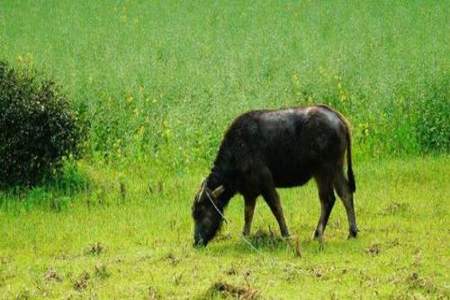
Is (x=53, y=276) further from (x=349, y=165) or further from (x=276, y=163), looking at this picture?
(x=349, y=165)

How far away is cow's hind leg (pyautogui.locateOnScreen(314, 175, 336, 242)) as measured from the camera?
1218 cm

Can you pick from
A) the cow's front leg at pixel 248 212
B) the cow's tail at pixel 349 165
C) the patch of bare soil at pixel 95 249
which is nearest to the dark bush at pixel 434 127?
the cow's tail at pixel 349 165

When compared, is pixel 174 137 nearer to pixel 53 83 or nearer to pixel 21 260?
pixel 53 83

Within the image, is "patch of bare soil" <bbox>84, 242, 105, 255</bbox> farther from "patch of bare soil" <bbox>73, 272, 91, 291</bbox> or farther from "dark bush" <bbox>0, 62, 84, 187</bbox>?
"dark bush" <bbox>0, 62, 84, 187</bbox>

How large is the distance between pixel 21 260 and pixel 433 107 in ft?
27.9

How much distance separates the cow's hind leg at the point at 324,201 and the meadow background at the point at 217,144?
20 centimetres

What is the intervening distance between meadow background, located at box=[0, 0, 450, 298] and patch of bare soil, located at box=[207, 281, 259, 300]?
14cm

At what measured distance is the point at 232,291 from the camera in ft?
31.6

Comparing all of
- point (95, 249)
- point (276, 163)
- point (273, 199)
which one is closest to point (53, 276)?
point (95, 249)

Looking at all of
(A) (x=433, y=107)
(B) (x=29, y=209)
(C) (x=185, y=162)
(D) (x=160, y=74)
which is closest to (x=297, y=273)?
(B) (x=29, y=209)

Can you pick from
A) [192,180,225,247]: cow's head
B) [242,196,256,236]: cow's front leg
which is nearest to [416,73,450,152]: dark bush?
[242,196,256,236]: cow's front leg

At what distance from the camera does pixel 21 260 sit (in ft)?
40.2

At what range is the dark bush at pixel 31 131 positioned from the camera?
1529cm

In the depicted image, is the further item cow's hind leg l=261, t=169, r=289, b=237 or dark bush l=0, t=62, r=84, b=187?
dark bush l=0, t=62, r=84, b=187
